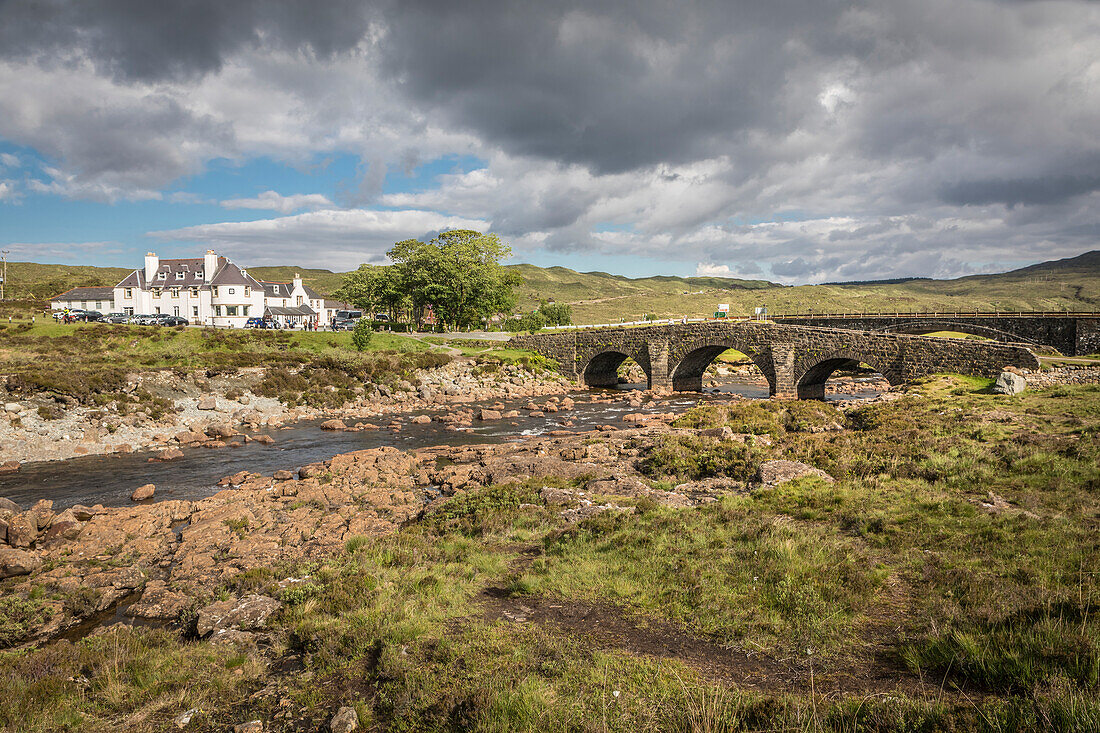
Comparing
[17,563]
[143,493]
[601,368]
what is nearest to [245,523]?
[17,563]

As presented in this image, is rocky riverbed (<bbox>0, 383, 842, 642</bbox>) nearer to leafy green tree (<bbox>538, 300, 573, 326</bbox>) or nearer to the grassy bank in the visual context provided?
the grassy bank

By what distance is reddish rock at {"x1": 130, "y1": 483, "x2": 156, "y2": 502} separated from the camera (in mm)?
19828

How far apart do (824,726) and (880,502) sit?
9.12 metres

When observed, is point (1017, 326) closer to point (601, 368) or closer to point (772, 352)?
point (772, 352)

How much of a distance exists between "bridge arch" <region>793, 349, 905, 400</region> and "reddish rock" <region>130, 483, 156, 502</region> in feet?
131

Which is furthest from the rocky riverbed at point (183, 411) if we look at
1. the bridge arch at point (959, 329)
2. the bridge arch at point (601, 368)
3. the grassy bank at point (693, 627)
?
the bridge arch at point (959, 329)

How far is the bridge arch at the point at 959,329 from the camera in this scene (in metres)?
47.4

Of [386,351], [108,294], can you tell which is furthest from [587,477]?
[108,294]

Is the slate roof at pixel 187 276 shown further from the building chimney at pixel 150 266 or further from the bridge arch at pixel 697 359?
the bridge arch at pixel 697 359

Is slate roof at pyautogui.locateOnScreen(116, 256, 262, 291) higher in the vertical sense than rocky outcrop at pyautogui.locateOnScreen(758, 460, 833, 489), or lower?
higher

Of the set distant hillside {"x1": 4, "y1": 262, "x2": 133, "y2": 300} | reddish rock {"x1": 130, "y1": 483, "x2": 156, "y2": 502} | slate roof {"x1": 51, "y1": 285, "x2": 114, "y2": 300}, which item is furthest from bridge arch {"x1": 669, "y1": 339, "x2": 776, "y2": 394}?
distant hillside {"x1": 4, "y1": 262, "x2": 133, "y2": 300}

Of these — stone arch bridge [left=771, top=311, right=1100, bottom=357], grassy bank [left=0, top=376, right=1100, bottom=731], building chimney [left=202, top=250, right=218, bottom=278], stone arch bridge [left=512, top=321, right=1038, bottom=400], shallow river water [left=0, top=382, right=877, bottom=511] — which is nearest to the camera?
grassy bank [left=0, top=376, right=1100, bottom=731]

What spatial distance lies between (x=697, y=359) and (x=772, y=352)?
1046 centimetres

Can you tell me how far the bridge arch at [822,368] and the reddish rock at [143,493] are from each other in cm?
3984
